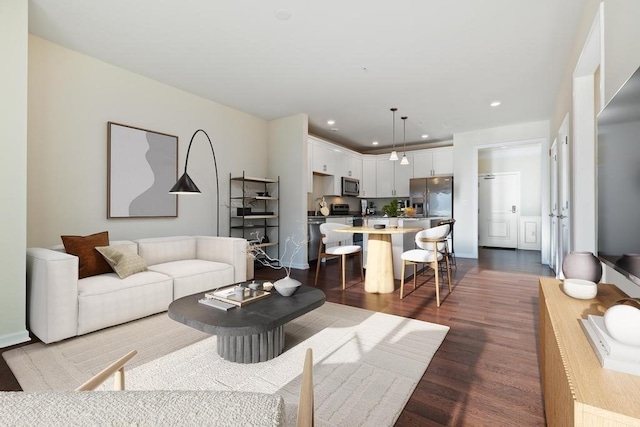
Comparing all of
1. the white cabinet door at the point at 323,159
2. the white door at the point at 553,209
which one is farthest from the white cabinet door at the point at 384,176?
the white door at the point at 553,209

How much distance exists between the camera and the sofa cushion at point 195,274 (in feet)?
9.77

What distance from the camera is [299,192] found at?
5.21 metres

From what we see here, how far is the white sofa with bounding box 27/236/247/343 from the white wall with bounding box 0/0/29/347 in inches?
3.8

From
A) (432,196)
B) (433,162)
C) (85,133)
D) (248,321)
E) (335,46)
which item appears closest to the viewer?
(248,321)

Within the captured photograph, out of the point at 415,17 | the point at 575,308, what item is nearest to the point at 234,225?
the point at 415,17

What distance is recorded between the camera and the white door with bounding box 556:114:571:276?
3.30 metres

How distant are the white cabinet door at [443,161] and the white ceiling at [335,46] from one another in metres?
2.06

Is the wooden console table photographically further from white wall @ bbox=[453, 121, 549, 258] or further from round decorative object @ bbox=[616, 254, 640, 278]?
white wall @ bbox=[453, 121, 549, 258]

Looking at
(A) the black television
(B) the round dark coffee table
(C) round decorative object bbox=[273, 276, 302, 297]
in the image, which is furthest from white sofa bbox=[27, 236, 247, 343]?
(A) the black television

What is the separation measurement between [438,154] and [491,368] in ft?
19.0

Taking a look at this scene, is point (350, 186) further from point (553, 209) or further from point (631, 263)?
point (631, 263)

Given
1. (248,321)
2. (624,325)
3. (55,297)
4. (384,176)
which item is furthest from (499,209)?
(55,297)

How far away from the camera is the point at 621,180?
3.81ft

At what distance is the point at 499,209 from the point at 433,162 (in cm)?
271
